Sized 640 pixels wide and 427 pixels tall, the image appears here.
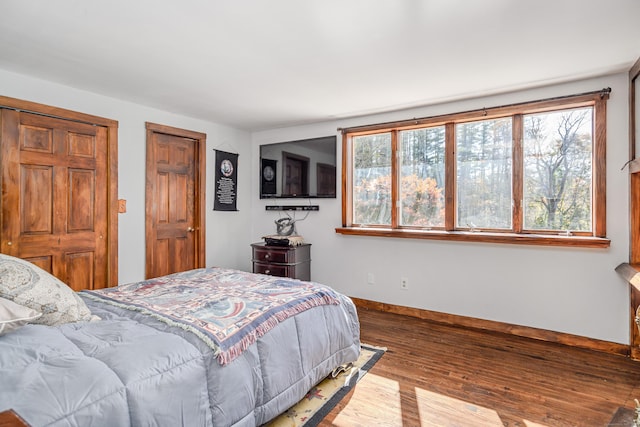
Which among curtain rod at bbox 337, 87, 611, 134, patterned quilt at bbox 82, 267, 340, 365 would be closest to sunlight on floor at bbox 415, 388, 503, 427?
patterned quilt at bbox 82, 267, 340, 365

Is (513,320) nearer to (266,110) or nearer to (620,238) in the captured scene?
(620,238)

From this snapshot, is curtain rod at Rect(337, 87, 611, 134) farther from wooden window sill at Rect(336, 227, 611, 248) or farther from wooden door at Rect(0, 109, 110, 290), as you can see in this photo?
wooden door at Rect(0, 109, 110, 290)

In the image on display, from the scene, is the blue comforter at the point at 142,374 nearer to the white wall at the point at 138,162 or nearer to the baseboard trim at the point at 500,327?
the white wall at the point at 138,162

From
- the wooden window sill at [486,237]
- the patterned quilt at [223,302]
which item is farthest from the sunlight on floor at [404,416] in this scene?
A: the wooden window sill at [486,237]

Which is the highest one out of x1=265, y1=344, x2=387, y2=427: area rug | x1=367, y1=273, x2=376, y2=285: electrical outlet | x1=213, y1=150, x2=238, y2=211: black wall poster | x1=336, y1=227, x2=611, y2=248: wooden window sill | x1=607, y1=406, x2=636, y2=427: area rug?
x1=213, y1=150, x2=238, y2=211: black wall poster

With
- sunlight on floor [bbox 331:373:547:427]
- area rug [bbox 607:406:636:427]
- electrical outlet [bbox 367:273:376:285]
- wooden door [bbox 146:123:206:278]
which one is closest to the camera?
area rug [bbox 607:406:636:427]

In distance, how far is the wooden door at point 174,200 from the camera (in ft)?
12.7

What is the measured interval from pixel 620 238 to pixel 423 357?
194 cm

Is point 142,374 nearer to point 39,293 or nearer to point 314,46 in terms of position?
point 39,293

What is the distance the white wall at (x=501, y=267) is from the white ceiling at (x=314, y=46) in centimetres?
53

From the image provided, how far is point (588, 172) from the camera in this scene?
3.12 meters

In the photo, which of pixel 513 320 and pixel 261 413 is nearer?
pixel 261 413

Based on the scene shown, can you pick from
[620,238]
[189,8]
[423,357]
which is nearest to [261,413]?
[423,357]

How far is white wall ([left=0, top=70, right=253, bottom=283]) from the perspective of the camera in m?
3.12
